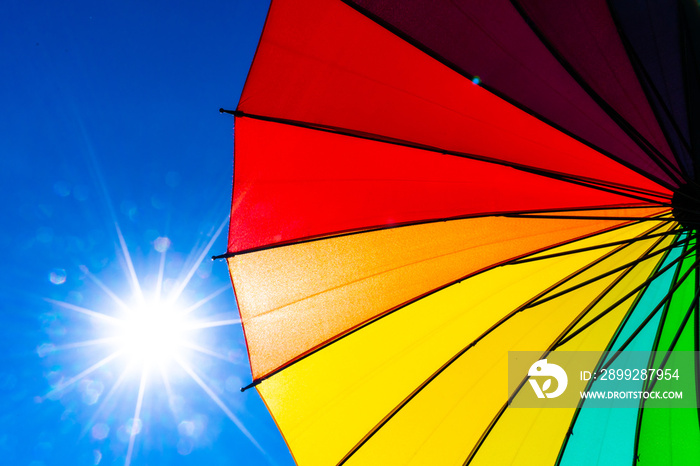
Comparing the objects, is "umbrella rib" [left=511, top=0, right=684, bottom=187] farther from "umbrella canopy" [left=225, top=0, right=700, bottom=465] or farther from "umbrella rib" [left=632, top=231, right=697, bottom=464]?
"umbrella rib" [left=632, top=231, right=697, bottom=464]

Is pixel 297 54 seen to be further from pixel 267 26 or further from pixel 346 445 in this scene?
pixel 346 445

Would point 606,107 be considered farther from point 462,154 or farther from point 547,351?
point 547,351

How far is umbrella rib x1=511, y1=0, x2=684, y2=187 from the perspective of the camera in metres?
1.83

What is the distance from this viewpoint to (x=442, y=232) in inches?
93.9

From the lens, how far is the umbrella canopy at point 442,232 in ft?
6.53

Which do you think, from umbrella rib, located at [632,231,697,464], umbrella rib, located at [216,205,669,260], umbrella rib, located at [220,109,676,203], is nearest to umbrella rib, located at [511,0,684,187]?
umbrella rib, located at [220,109,676,203]

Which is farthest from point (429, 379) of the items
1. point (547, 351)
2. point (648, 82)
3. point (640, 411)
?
point (648, 82)

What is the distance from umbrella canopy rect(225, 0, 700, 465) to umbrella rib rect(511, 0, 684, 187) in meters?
0.01

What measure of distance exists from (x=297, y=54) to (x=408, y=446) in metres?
2.11
